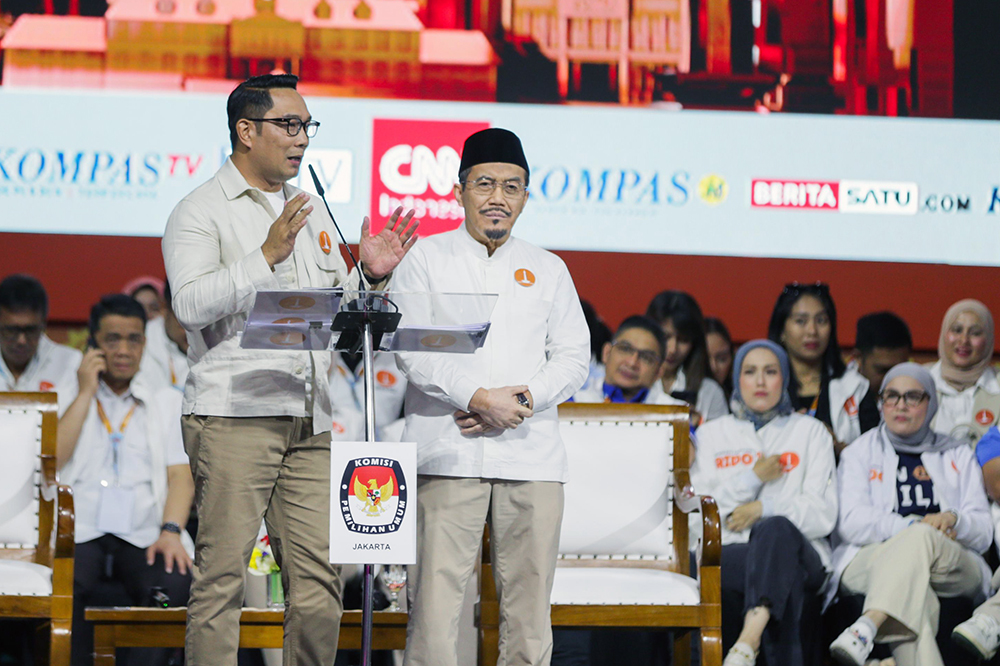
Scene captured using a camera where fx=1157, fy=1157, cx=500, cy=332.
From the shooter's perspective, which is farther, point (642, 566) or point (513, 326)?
point (642, 566)

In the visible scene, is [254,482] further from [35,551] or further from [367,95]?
[367,95]

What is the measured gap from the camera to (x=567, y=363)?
2.91 meters

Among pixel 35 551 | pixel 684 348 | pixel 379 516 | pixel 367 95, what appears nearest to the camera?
pixel 379 516

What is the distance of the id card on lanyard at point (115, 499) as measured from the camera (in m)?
3.93

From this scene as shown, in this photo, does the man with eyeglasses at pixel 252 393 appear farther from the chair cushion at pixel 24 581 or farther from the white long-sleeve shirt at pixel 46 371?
the white long-sleeve shirt at pixel 46 371

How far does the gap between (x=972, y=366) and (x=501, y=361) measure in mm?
2759

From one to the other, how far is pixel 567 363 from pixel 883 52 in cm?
352

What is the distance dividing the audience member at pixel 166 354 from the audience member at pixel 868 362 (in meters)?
2.71

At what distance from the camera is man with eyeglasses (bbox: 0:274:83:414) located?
456cm

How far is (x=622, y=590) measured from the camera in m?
3.31

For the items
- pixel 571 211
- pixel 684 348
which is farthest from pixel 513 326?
pixel 571 211

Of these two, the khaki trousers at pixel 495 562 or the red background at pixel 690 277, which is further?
the red background at pixel 690 277

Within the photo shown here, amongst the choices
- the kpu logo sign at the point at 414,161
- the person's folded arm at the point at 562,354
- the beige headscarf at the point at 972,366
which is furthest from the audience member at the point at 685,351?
the person's folded arm at the point at 562,354

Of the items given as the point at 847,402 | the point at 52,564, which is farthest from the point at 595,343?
the point at 52,564
